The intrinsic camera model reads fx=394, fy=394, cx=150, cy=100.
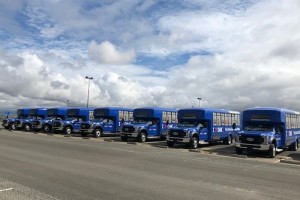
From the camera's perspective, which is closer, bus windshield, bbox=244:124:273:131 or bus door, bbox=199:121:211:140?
bus windshield, bbox=244:124:273:131

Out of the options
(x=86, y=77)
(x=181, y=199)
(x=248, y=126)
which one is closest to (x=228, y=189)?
(x=181, y=199)

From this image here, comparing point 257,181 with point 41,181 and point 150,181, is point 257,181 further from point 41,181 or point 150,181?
point 41,181

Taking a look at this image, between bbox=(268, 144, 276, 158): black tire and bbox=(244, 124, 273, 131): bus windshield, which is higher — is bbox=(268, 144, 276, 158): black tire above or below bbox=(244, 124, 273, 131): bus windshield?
below

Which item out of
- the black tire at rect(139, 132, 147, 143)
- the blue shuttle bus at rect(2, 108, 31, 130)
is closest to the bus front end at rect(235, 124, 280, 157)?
the black tire at rect(139, 132, 147, 143)

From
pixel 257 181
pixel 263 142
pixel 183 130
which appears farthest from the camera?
pixel 183 130

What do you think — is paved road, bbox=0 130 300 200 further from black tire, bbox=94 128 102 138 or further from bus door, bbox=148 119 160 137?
black tire, bbox=94 128 102 138

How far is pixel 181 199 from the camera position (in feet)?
28.2

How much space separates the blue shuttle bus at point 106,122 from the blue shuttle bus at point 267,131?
15.3m

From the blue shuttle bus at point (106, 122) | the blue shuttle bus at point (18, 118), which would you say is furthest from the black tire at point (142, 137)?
the blue shuttle bus at point (18, 118)

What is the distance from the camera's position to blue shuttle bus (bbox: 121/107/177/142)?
102 feet

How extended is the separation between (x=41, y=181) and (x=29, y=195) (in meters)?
1.74

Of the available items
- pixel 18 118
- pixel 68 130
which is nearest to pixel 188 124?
pixel 68 130

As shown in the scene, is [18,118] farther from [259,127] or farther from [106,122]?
[259,127]

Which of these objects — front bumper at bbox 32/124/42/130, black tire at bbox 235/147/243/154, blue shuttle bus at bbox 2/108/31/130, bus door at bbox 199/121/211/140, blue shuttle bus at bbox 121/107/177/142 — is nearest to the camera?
black tire at bbox 235/147/243/154
